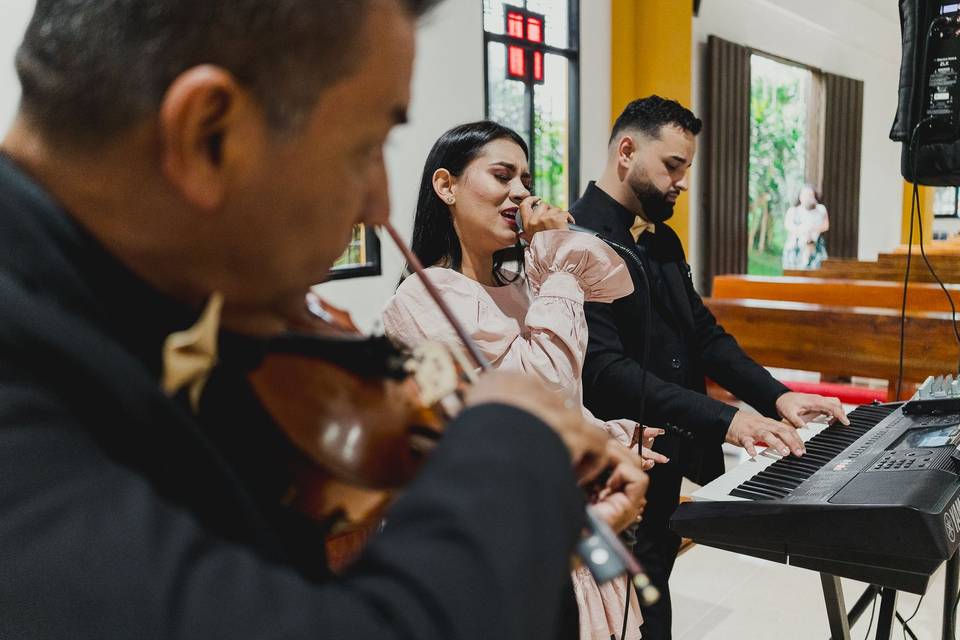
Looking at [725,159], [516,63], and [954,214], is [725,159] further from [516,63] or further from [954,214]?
[954,214]

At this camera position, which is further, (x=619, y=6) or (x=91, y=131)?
(x=619, y=6)

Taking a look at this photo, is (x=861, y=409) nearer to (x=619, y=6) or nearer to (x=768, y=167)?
(x=619, y=6)

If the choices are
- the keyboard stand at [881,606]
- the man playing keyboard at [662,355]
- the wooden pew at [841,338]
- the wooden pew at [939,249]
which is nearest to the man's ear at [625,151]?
the man playing keyboard at [662,355]

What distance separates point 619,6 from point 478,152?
20.4 ft

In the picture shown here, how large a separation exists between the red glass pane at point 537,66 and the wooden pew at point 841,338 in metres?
3.44

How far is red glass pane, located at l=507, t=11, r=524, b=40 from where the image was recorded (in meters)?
6.71

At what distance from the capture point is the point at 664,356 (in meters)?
2.43

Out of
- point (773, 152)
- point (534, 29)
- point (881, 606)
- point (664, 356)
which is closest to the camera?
point (881, 606)

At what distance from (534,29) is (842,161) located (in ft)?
25.5

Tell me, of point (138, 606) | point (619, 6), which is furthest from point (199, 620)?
point (619, 6)

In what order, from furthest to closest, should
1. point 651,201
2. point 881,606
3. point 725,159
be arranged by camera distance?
point 725,159, point 651,201, point 881,606

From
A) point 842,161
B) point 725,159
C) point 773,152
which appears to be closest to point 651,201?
point 725,159

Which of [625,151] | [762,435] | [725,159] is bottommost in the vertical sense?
[762,435]

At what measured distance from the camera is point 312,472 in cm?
61
